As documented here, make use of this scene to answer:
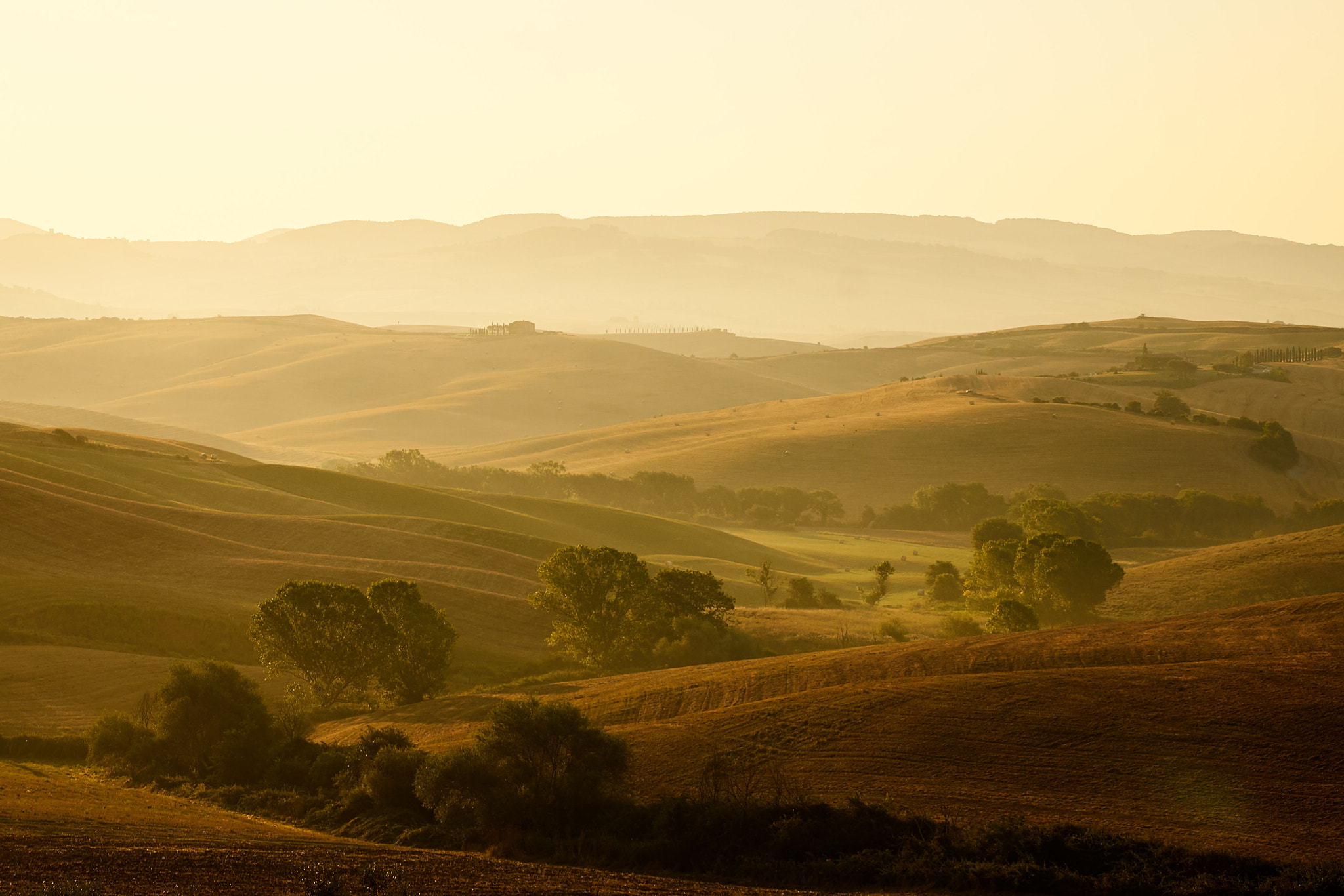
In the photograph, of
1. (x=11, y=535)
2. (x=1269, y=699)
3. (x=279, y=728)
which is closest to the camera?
(x=1269, y=699)

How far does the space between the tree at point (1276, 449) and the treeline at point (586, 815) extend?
370 ft

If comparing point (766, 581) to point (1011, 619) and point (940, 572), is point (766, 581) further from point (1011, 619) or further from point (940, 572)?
point (1011, 619)

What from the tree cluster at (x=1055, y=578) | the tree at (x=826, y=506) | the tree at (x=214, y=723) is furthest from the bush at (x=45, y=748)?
the tree at (x=826, y=506)

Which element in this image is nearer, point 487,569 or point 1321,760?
point 1321,760

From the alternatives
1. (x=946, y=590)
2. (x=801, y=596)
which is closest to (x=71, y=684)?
(x=801, y=596)

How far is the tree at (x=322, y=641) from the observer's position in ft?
145

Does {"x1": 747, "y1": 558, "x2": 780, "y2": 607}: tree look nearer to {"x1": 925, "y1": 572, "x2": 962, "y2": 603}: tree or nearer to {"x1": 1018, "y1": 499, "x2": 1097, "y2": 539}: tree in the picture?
{"x1": 925, "y1": 572, "x2": 962, "y2": 603}: tree

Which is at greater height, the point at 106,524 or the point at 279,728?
the point at 106,524

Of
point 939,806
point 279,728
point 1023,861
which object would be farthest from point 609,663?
point 1023,861

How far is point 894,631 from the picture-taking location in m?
55.4

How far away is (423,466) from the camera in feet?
452

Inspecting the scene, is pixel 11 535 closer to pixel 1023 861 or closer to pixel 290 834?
A: pixel 290 834

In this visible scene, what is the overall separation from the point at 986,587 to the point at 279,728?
4511cm

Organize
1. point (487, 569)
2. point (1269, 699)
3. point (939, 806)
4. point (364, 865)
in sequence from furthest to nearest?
1. point (487, 569)
2. point (1269, 699)
3. point (939, 806)
4. point (364, 865)
